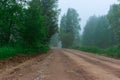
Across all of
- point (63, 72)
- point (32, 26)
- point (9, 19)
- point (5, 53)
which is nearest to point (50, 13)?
point (32, 26)

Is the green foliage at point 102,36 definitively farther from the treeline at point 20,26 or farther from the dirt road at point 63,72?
the dirt road at point 63,72

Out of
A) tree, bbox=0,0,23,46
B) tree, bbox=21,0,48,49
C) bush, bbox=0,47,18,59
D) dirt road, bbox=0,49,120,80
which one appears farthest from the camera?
tree, bbox=21,0,48,49

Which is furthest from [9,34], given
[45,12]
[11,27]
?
[45,12]

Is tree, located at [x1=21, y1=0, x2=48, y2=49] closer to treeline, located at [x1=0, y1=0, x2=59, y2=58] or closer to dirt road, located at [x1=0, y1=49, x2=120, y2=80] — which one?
treeline, located at [x1=0, y1=0, x2=59, y2=58]

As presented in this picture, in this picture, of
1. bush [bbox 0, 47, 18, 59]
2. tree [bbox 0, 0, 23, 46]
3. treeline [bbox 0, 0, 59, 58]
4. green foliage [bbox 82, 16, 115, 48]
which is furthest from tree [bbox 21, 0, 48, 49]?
green foliage [bbox 82, 16, 115, 48]

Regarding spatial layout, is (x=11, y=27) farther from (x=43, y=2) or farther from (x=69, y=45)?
(x=69, y=45)

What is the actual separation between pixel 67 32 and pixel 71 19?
5104 millimetres

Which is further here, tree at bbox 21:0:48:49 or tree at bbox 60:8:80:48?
tree at bbox 60:8:80:48

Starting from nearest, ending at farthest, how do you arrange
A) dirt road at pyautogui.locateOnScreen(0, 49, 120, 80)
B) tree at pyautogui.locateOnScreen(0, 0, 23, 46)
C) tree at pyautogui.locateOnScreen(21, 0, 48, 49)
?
dirt road at pyautogui.locateOnScreen(0, 49, 120, 80)
tree at pyautogui.locateOnScreen(0, 0, 23, 46)
tree at pyautogui.locateOnScreen(21, 0, 48, 49)

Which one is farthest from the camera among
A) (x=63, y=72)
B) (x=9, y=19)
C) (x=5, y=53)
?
(x=9, y=19)

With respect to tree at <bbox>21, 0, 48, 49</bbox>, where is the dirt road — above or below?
below

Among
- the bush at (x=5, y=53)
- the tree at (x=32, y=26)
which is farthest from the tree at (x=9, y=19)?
the bush at (x=5, y=53)

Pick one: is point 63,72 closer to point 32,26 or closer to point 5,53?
point 5,53

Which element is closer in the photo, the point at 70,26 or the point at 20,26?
the point at 20,26
